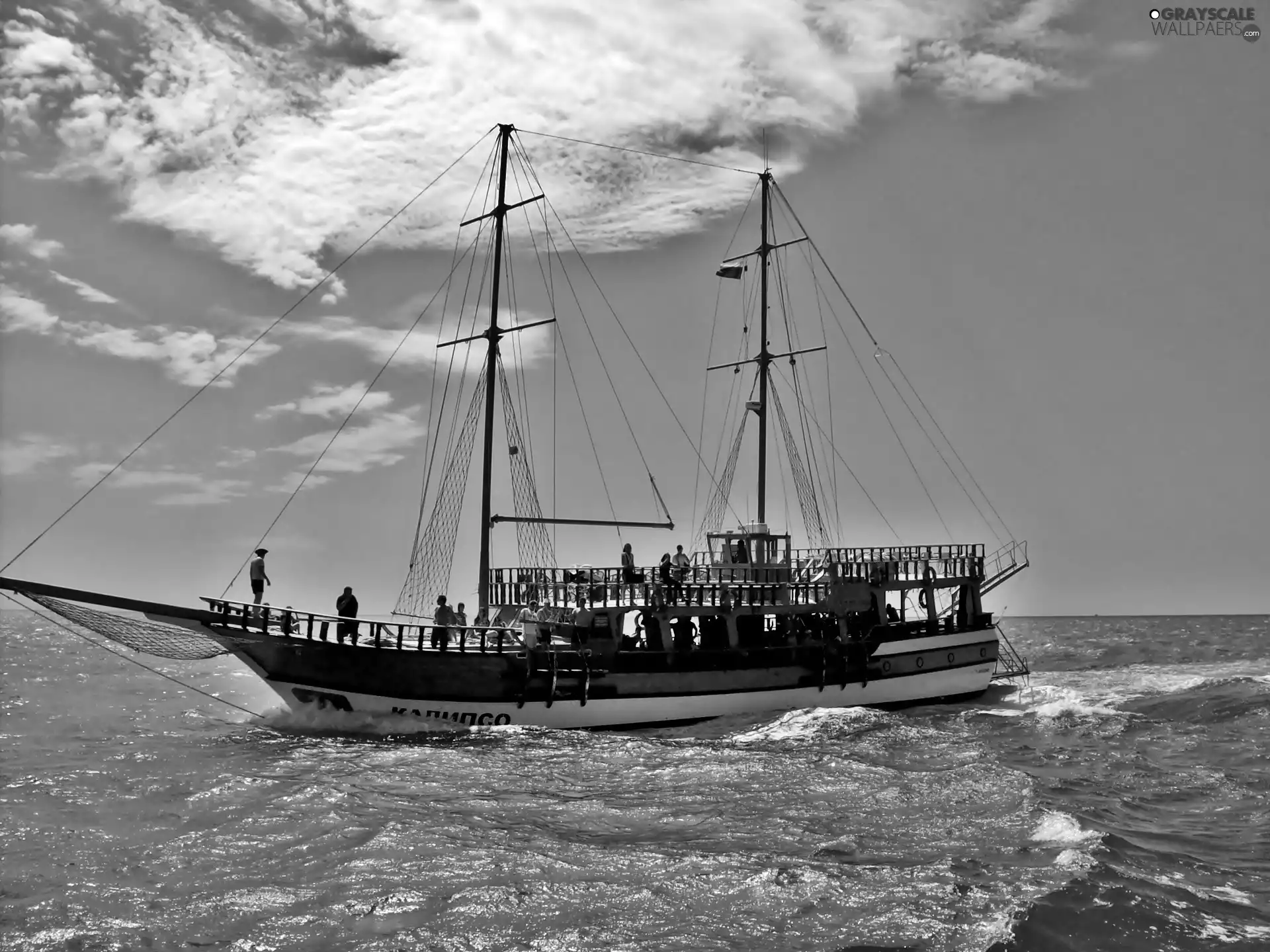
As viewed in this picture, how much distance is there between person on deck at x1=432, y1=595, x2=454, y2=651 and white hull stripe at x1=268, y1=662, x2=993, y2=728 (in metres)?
1.46

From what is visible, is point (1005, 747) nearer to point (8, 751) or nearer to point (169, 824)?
point (169, 824)

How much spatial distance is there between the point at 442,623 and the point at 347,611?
99.1 inches

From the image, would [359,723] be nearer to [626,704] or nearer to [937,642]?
[626,704]

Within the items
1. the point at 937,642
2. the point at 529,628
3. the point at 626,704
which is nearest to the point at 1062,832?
the point at 626,704

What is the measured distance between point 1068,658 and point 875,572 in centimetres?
4166

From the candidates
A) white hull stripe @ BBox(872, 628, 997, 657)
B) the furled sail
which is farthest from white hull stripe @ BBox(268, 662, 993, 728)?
the furled sail

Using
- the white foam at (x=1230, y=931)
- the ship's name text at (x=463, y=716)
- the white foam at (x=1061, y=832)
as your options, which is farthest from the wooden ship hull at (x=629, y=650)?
the white foam at (x=1230, y=931)

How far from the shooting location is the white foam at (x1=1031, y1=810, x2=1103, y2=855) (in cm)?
1280

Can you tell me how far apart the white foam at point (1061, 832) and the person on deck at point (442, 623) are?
14430 mm

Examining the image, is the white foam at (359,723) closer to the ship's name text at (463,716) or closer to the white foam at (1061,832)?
the ship's name text at (463,716)

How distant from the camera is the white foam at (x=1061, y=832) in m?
12.8

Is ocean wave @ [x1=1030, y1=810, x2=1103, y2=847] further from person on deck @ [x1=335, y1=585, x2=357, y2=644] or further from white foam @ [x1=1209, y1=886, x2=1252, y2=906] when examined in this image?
person on deck @ [x1=335, y1=585, x2=357, y2=644]

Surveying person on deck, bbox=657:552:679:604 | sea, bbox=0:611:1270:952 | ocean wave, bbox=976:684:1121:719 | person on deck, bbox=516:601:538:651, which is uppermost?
person on deck, bbox=657:552:679:604

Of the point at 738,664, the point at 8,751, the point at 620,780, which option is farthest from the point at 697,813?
the point at 8,751
